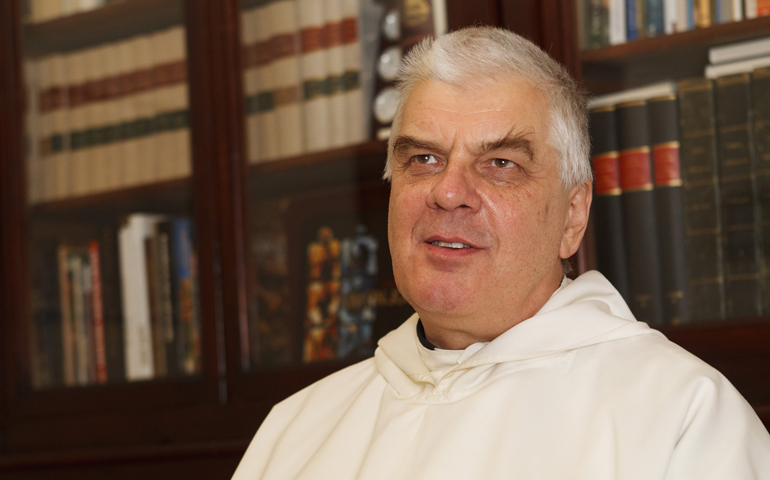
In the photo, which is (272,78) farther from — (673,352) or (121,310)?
(673,352)

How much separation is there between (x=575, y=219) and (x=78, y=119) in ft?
5.20

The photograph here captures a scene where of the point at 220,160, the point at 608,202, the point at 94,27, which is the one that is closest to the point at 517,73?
the point at 608,202

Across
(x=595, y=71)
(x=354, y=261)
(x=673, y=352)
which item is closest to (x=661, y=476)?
(x=673, y=352)

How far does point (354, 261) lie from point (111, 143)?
846mm

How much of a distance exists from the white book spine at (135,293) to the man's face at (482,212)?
3.50 ft

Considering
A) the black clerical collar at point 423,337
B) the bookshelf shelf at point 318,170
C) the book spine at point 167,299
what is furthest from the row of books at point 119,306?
the black clerical collar at point 423,337

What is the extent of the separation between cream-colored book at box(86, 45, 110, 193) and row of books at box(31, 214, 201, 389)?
0.17m

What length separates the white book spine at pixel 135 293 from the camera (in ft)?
7.36

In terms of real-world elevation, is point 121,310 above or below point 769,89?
below

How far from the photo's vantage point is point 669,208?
1.64 meters

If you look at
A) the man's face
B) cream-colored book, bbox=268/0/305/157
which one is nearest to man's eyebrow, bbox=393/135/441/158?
the man's face

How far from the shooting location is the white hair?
1.42 meters

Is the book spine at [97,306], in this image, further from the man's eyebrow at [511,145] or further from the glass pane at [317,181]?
the man's eyebrow at [511,145]

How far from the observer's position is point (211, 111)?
2.15 meters
